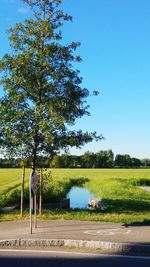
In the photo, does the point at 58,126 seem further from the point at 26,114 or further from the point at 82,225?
the point at 82,225

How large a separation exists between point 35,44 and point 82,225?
7346mm

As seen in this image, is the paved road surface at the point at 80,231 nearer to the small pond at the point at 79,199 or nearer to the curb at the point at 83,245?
the curb at the point at 83,245

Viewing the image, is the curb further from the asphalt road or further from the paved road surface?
the asphalt road

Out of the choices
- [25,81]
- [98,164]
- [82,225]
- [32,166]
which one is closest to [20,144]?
[32,166]

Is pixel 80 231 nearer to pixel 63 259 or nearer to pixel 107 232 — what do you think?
pixel 107 232

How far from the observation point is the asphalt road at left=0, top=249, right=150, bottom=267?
9406mm

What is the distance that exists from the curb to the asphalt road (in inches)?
22.4

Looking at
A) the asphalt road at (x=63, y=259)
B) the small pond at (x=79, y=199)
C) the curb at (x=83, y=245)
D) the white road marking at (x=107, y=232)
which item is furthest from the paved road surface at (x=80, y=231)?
the small pond at (x=79, y=199)

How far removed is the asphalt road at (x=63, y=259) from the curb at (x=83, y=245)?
569 mm

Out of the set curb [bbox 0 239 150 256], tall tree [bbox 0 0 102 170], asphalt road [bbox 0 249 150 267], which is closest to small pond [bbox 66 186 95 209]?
tall tree [bbox 0 0 102 170]

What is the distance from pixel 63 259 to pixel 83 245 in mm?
1293

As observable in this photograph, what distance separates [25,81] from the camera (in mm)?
18188

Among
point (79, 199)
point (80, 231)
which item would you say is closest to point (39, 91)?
point (80, 231)

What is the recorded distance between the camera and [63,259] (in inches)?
388
